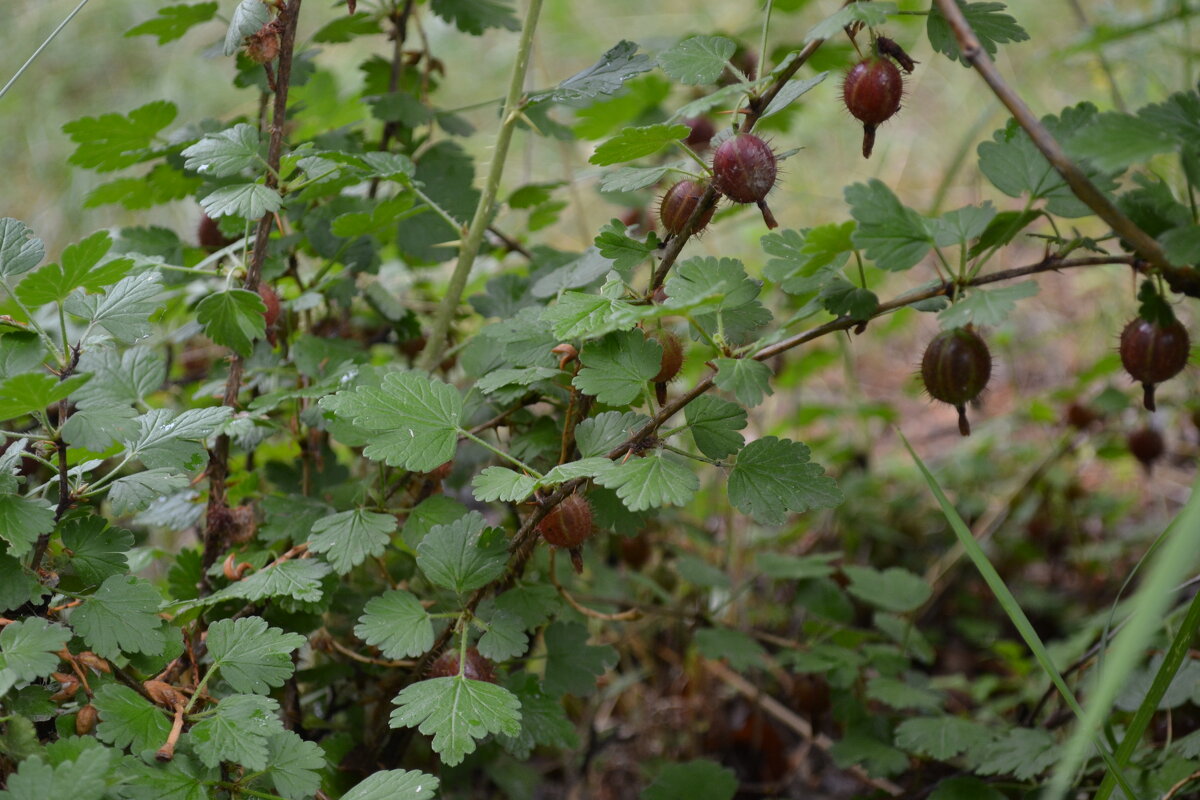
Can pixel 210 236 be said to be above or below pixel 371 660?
above

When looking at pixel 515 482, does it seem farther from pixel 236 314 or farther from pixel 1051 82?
pixel 1051 82

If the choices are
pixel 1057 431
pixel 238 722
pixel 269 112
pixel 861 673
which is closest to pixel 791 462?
pixel 238 722

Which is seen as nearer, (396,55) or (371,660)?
(371,660)

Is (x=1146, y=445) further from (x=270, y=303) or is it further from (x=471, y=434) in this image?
(x=270, y=303)

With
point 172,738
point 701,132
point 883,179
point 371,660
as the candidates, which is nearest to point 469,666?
point 371,660

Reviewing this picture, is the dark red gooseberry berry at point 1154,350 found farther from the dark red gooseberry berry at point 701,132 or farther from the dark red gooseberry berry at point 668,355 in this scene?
the dark red gooseberry berry at point 701,132

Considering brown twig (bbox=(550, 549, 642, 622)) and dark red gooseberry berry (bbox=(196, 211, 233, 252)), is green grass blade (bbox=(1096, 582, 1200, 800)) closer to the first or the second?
brown twig (bbox=(550, 549, 642, 622))
